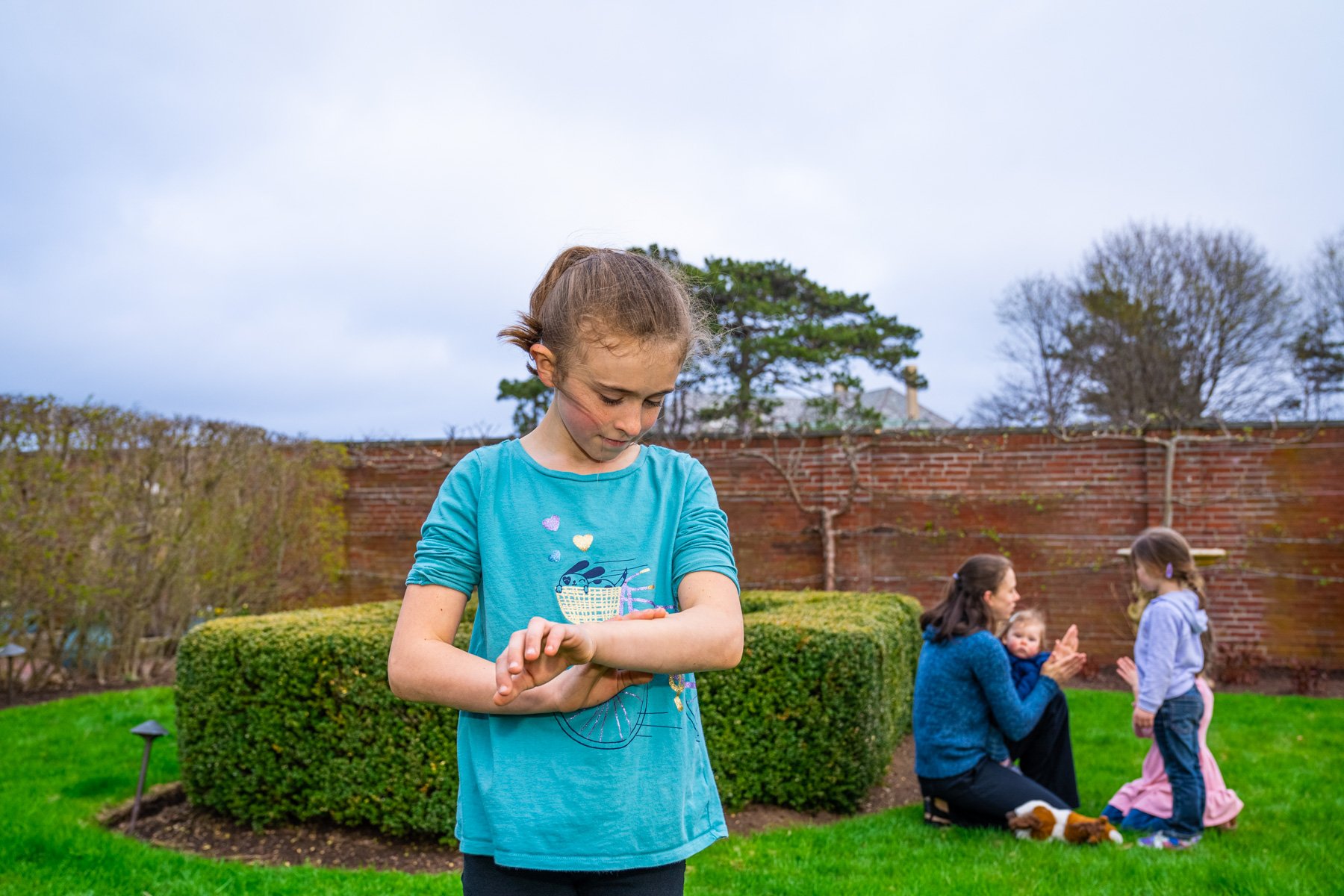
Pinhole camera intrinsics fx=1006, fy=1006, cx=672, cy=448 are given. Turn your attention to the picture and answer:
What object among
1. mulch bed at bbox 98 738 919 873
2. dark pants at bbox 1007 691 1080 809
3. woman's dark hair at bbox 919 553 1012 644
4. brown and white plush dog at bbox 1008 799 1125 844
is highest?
woman's dark hair at bbox 919 553 1012 644

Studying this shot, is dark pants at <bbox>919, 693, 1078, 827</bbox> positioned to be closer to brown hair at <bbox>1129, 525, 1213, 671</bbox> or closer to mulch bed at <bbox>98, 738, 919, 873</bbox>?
mulch bed at <bbox>98, 738, 919, 873</bbox>

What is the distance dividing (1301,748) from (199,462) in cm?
878

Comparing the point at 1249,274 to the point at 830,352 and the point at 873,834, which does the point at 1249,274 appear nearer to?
the point at 830,352

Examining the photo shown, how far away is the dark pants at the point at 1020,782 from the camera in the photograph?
4656 millimetres

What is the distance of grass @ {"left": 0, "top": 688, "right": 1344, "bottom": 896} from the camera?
3.84 meters

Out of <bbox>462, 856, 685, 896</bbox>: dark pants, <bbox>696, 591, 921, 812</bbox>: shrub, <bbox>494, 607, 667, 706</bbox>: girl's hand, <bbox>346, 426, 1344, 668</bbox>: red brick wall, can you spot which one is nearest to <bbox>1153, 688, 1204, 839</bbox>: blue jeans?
<bbox>696, 591, 921, 812</bbox>: shrub

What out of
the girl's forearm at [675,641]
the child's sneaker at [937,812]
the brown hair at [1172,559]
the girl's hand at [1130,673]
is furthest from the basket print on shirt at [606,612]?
the brown hair at [1172,559]

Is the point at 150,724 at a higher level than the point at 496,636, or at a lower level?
lower

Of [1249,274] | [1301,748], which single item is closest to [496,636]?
[1301,748]

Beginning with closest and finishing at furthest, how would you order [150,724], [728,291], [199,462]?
[150,724], [199,462], [728,291]

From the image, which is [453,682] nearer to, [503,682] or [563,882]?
[503,682]

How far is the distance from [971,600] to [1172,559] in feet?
3.21

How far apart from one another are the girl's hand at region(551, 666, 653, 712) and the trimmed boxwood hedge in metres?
3.28

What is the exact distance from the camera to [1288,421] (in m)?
9.27
